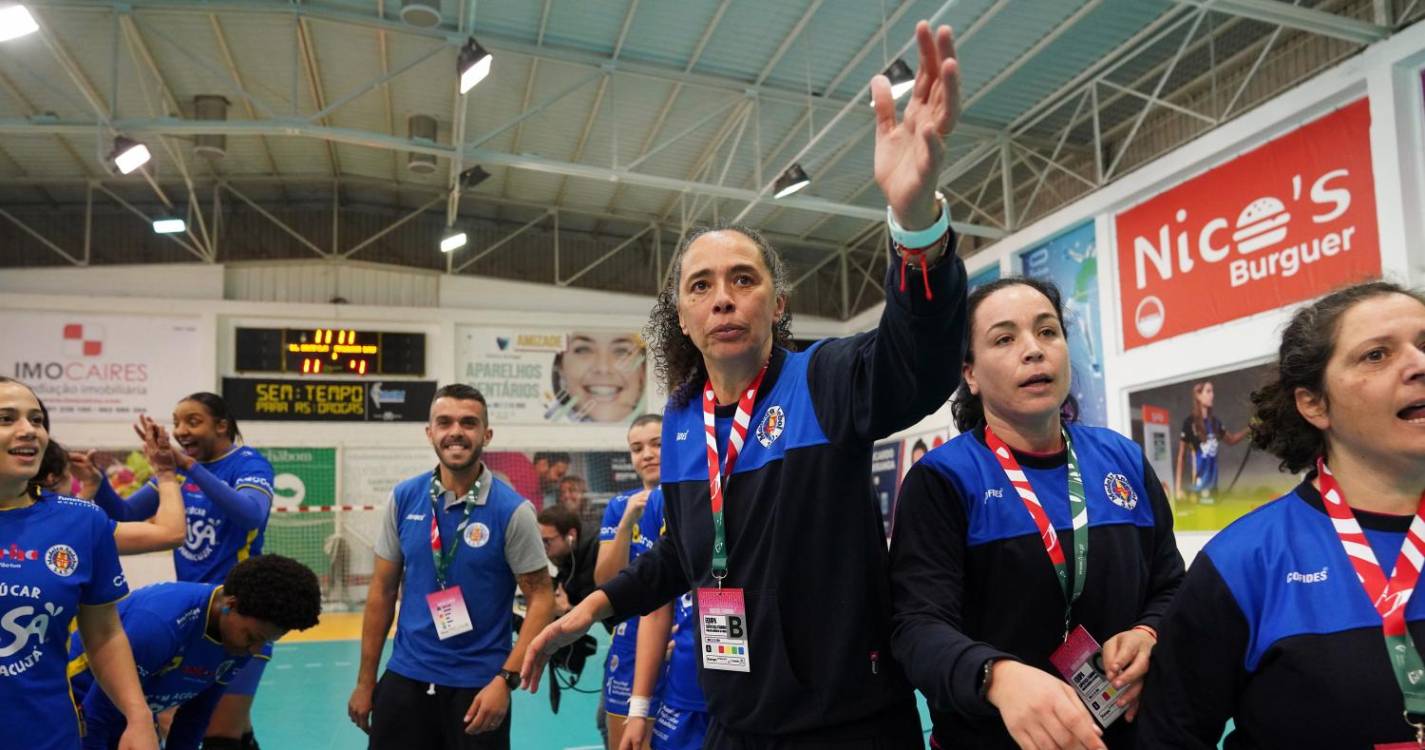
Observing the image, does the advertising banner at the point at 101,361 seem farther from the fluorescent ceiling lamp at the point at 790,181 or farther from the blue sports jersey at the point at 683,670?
the blue sports jersey at the point at 683,670

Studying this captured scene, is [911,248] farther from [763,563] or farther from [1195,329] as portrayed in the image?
[1195,329]

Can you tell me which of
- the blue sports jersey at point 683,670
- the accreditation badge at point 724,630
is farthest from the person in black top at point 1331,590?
the blue sports jersey at point 683,670

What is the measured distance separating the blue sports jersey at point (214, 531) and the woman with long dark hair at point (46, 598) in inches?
72.9

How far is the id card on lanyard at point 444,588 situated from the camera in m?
3.80

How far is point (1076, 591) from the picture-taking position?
5.98 feet

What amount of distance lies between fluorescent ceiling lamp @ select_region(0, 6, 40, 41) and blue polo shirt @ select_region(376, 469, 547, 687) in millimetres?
6024

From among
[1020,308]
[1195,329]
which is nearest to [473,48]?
[1195,329]

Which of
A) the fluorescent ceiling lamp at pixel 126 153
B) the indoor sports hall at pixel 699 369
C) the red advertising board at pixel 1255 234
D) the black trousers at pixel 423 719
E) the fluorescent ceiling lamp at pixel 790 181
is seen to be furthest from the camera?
the fluorescent ceiling lamp at pixel 790 181

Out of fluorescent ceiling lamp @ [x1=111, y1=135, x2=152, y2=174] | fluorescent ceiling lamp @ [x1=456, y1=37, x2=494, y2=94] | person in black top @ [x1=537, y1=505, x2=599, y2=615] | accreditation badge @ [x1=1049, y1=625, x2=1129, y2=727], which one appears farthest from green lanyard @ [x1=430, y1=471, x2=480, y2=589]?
fluorescent ceiling lamp @ [x1=111, y1=135, x2=152, y2=174]

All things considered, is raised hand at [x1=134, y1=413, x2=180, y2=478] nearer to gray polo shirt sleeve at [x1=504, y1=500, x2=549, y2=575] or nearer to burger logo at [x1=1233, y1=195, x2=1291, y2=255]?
gray polo shirt sleeve at [x1=504, y1=500, x2=549, y2=575]

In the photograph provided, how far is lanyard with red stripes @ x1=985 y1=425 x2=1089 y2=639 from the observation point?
1.83 m

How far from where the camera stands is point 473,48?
9.37 metres

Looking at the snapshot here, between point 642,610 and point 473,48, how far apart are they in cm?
824

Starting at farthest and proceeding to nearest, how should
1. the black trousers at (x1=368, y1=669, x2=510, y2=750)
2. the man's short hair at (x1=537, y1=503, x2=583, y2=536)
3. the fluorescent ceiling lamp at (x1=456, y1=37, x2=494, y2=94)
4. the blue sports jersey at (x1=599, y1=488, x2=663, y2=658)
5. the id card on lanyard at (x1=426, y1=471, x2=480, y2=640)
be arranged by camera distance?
the fluorescent ceiling lamp at (x1=456, y1=37, x2=494, y2=94)
the man's short hair at (x1=537, y1=503, x2=583, y2=536)
the blue sports jersey at (x1=599, y1=488, x2=663, y2=658)
the id card on lanyard at (x1=426, y1=471, x2=480, y2=640)
the black trousers at (x1=368, y1=669, x2=510, y2=750)
